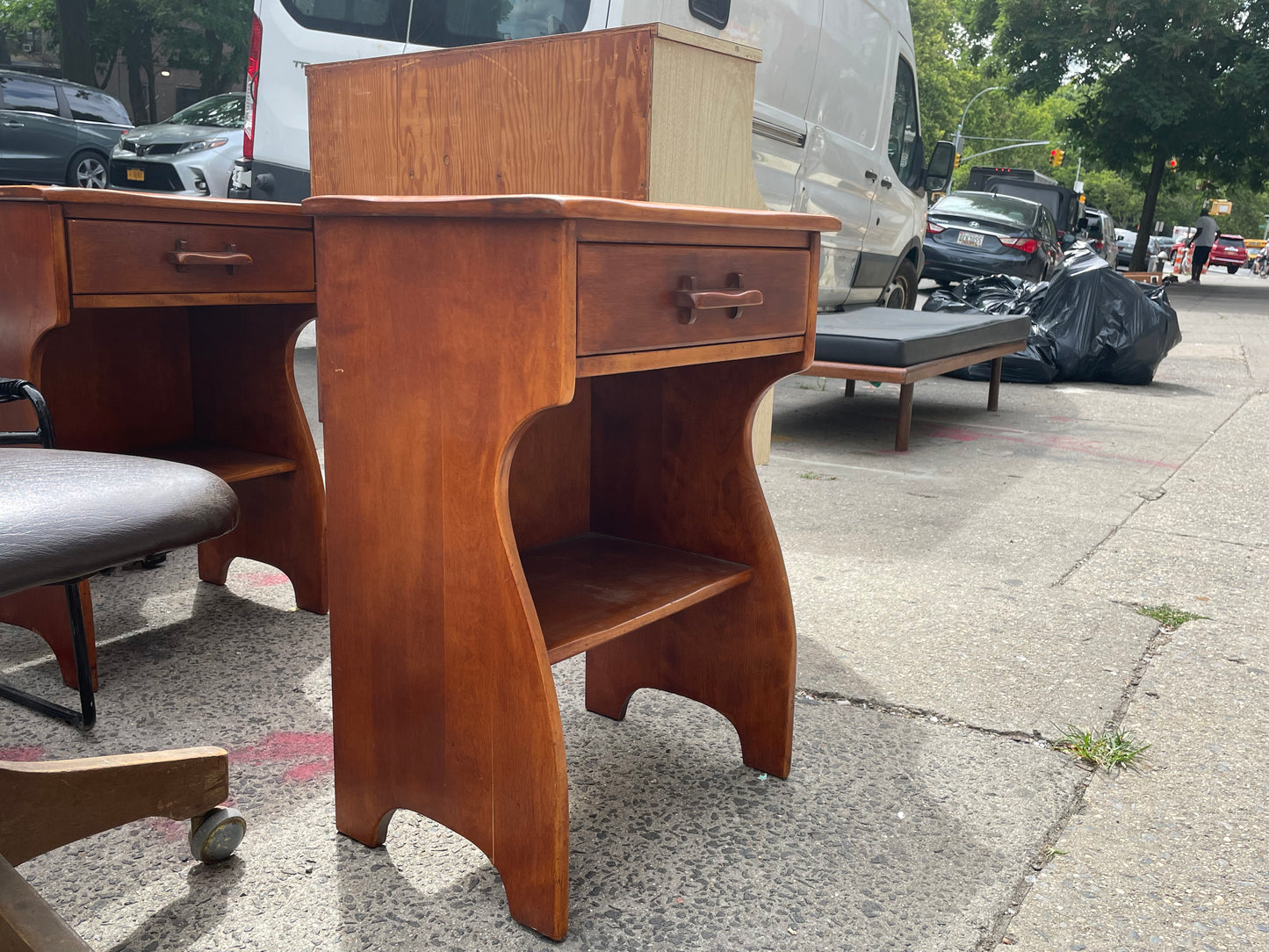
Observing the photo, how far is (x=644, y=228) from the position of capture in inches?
63.1

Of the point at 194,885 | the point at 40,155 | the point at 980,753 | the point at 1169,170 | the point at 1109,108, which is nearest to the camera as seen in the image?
the point at 194,885

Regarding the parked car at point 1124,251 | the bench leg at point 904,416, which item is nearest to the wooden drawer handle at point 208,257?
the bench leg at point 904,416

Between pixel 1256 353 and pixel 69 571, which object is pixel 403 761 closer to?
pixel 69 571

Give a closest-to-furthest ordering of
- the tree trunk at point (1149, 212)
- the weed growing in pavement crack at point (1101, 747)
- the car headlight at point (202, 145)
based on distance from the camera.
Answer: the weed growing in pavement crack at point (1101, 747) < the car headlight at point (202, 145) < the tree trunk at point (1149, 212)

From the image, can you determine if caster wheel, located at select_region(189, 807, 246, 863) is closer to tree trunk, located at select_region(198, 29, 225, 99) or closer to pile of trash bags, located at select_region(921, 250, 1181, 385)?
pile of trash bags, located at select_region(921, 250, 1181, 385)

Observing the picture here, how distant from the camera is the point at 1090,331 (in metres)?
8.14

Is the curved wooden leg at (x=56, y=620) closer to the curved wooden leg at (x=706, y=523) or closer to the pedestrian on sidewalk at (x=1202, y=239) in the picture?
the curved wooden leg at (x=706, y=523)

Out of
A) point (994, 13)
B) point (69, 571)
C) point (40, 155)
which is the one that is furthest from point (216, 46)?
point (69, 571)

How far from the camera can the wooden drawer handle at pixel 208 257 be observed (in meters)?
2.47

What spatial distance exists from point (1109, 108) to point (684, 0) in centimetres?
2017

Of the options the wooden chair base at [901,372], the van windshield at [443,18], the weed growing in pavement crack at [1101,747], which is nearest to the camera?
the weed growing in pavement crack at [1101,747]

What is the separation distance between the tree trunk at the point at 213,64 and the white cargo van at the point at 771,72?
62.6 ft

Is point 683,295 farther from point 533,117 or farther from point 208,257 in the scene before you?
point 208,257

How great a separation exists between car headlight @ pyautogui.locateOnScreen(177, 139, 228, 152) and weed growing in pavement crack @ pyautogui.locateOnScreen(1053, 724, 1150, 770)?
9.33 meters
